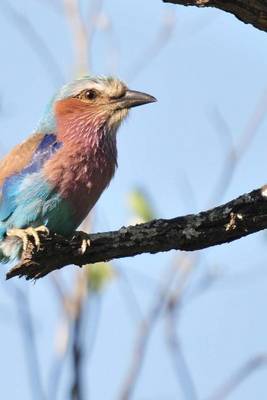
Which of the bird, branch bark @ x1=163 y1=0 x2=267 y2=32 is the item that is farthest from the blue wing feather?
branch bark @ x1=163 y1=0 x2=267 y2=32

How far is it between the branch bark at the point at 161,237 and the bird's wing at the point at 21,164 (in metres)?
0.78

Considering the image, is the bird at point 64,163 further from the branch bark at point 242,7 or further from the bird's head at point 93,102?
the branch bark at point 242,7

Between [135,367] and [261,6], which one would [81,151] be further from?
[135,367]

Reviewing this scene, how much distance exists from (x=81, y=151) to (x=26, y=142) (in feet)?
A: 1.02

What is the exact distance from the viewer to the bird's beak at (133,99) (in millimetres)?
5133

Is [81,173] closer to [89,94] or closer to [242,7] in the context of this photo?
[89,94]

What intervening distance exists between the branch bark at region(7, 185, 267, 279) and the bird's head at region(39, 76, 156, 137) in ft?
4.15

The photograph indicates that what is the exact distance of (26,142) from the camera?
196 inches

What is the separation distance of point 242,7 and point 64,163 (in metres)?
1.49

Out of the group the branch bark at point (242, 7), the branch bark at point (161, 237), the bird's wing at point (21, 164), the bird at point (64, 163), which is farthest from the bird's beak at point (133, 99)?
the branch bark at point (242, 7)

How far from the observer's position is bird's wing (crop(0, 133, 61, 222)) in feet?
15.6

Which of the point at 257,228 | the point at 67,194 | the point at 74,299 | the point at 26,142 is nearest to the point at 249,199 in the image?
the point at 257,228

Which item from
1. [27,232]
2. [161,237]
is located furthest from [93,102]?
[161,237]

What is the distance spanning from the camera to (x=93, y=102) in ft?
17.2
